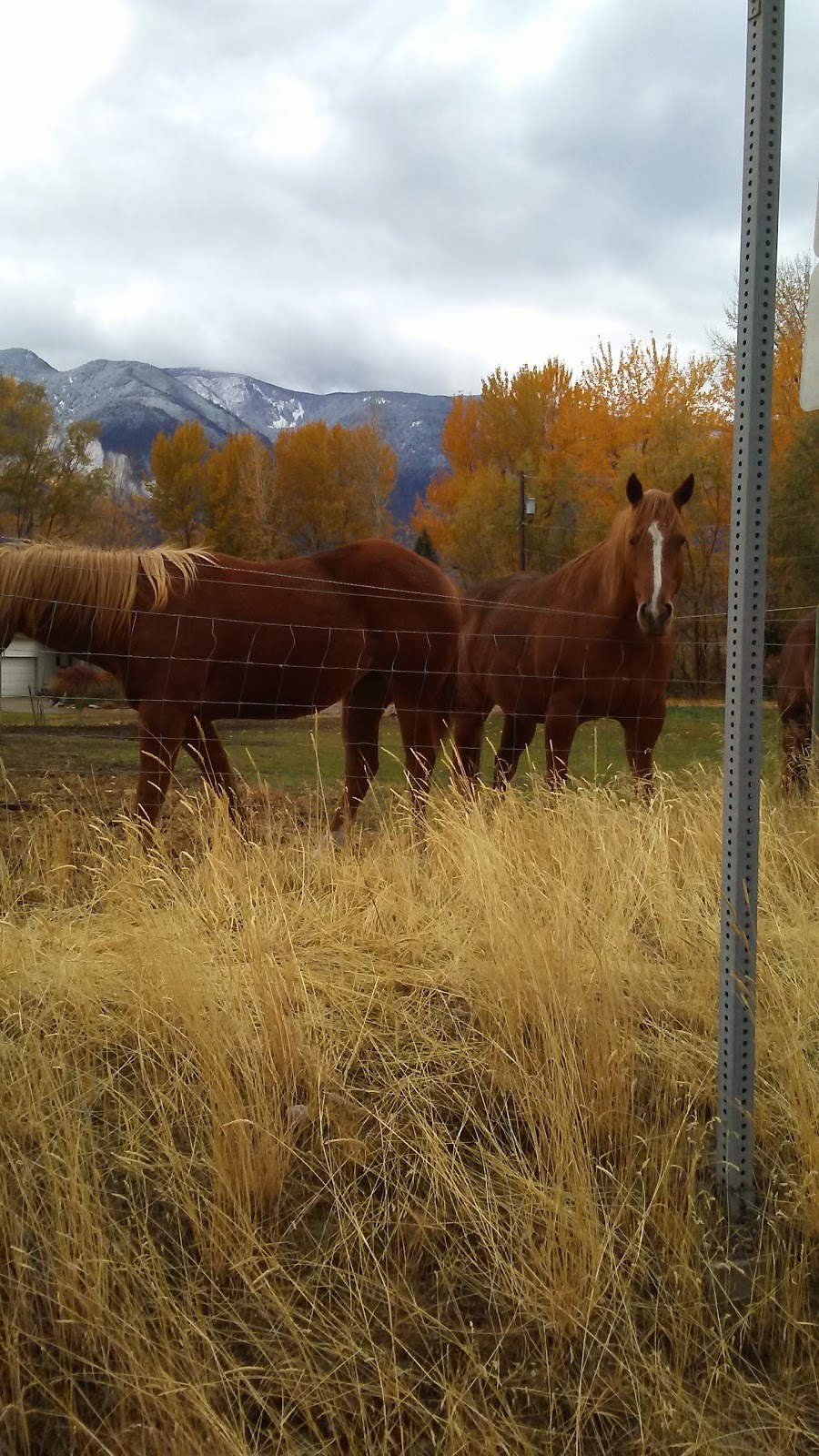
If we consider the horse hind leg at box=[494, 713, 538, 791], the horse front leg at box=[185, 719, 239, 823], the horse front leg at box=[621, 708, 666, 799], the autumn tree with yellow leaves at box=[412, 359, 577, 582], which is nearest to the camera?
the horse front leg at box=[185, 719, 239, 823]

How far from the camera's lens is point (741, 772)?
2.04 m

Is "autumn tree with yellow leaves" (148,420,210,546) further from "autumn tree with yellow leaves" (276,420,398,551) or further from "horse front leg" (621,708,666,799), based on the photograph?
"horse front leg" (621,708,666,799)

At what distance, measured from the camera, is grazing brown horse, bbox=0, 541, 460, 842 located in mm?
4691

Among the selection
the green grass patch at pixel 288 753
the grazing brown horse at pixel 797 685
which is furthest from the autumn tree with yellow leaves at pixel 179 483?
the grazing brown horse at pixel 797 685

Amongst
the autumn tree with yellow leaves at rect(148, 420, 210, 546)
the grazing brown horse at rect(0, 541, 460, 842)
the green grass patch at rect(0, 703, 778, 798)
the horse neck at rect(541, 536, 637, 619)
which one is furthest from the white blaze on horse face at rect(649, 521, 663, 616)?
the autumn tree with yellow leaves at rect(148, 420, 210, 546)

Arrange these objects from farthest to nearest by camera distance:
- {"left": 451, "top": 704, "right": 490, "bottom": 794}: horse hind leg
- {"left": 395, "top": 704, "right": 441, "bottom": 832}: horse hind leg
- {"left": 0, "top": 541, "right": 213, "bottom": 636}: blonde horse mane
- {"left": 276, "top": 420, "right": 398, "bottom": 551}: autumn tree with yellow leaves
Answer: {"left": 276, "top": 420, "right": 398, "bottom": 551}: autumn tree with yellow leaves
{"left": 451, "top": 704, "right": 490, "bottom": 794}: horse hind leg
{"left": 395, "top": 704, "right": 441, "bottom": 832}: horse hind leg
{"left": 0, "top": 541, "right": 213, "bottom": 636}: blonde horse mane

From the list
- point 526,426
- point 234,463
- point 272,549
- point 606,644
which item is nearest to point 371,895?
point 606,644

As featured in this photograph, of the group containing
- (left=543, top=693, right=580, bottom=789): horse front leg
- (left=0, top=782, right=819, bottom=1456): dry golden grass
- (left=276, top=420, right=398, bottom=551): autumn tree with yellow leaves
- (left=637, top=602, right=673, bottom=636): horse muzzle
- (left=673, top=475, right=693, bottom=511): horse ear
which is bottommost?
(left=0, top=782, right=819, bottom=1456): dry golden grass

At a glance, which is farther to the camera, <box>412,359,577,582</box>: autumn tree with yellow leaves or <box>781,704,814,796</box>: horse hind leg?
<box>412,359,577,582</box>: autumn tree with yellow leaves

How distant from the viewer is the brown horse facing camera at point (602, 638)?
16.8 ft

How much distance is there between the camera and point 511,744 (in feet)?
24.6

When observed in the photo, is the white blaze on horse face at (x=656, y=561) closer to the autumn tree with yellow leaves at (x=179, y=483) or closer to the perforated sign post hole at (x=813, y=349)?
the perforated sign post hole at (x=813, y=349)

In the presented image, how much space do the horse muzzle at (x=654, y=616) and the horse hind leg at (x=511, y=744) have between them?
6.19ft

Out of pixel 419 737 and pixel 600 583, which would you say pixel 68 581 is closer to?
pixel 419 737
